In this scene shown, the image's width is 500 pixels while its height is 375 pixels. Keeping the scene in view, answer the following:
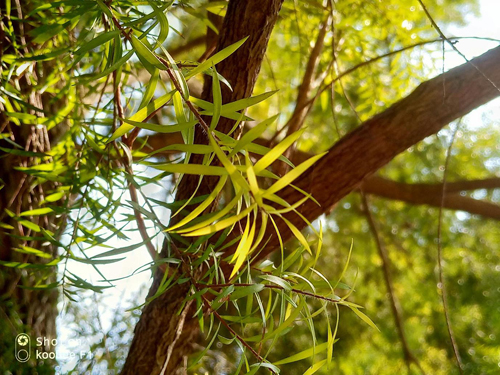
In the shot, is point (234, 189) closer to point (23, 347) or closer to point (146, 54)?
point (146, 54)

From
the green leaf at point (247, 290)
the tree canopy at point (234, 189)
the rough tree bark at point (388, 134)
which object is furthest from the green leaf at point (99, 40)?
the rough tree bark at point (388, 134)

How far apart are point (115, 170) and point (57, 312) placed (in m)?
0.33

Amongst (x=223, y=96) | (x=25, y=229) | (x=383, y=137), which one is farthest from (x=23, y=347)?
(x=383, y=137)

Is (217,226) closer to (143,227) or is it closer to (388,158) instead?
(143,227)

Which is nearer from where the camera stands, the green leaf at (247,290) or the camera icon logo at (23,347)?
the green leaf at (247,290)

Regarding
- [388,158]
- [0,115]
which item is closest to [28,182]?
[0,115]

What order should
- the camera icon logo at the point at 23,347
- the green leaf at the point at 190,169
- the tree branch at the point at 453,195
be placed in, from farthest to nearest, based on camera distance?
the tree branch at the point at 453,195
the camera icon logo at the point at 23,347
the green leaf at the point at 190,169

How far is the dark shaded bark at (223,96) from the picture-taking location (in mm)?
397

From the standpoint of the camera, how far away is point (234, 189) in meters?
0.31

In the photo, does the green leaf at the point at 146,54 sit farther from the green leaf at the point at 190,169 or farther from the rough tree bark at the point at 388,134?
the rough tree bark at the point at 388,134

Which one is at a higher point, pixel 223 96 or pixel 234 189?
pixel 223 96

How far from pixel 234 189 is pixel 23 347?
35 cm

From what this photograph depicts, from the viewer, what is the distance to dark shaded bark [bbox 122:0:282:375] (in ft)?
1.30

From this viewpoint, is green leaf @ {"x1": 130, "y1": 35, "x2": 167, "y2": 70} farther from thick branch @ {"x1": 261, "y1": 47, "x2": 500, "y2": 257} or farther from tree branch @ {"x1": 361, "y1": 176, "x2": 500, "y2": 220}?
tree branch @ {"x1": 361, "y1": 176, "x2": 500, "y2": 220}
